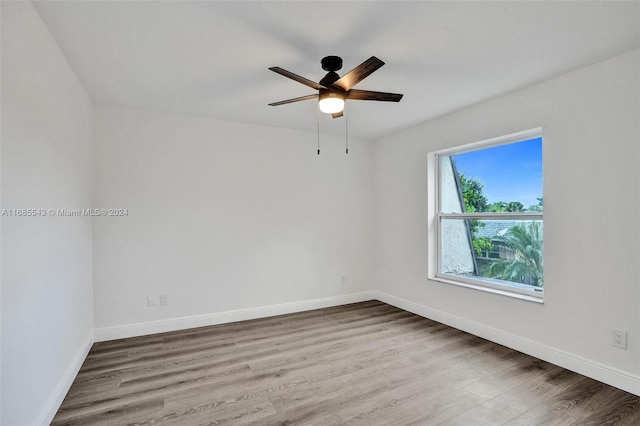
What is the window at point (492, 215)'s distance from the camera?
3006 mm

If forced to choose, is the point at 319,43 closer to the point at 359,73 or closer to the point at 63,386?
the point at 359,73

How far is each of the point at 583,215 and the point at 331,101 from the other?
2215mm

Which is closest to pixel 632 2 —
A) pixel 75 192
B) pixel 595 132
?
pixel 595 132

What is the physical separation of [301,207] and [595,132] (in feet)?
10.2

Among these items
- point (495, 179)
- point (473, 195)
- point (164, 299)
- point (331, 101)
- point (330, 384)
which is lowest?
point (330, 384)

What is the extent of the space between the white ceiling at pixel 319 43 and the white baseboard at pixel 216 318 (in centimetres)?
238

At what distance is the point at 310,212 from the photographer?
4.38m

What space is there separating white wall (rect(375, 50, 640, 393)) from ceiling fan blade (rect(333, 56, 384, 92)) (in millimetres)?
1804

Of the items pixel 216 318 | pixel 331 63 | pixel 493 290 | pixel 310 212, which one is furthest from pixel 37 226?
pixel 493 290

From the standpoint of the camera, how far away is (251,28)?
1.96 meters

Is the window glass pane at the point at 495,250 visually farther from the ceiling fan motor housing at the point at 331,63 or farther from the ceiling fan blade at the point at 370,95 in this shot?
the ceiling fan motor housing at the point at 331,63

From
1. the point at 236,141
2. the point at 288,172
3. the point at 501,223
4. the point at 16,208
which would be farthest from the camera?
the point at 288,172


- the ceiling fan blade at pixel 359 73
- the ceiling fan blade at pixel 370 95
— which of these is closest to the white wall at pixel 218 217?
the ceiling fan blade at pixel 370 95

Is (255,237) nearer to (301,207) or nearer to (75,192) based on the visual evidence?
(301,207)
